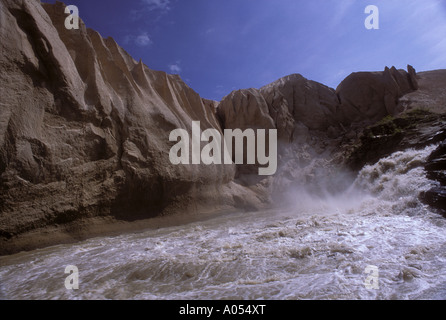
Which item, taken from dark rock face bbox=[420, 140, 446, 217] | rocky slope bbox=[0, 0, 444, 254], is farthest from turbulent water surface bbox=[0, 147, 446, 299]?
rocky slope bbox=[0, 0, 444, 254]

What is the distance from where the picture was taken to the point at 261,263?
349 cm

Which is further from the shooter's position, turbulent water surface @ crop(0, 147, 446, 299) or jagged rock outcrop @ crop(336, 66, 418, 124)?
jagged rock outcrop @ crop(336, 66, 418, 124)

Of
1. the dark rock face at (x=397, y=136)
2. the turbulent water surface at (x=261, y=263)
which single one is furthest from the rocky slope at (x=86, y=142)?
the dark rock face at (x=397, y=136)

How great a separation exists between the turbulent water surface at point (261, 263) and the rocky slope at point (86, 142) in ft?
3.18

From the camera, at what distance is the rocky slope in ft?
16.6

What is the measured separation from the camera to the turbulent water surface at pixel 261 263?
8.61ft

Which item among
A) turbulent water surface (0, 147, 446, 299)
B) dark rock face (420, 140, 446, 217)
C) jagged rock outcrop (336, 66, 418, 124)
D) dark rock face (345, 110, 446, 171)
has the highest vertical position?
jagged rock outcrop (336, 66, 418, 124)

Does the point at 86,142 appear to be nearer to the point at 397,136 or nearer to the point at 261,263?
the point at 261,263

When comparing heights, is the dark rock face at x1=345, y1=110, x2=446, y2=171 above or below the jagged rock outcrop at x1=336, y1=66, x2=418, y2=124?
below

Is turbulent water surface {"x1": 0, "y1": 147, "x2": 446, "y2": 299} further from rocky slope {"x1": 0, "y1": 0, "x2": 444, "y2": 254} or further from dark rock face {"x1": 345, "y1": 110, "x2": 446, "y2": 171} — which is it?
dark rock face {"x1": 345, "y1": 110, "x2": 446, "y2": 171}

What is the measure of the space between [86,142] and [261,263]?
5.28m

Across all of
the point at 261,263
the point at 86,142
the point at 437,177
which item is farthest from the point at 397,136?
the point at 86,142

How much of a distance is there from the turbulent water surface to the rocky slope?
968 mm
